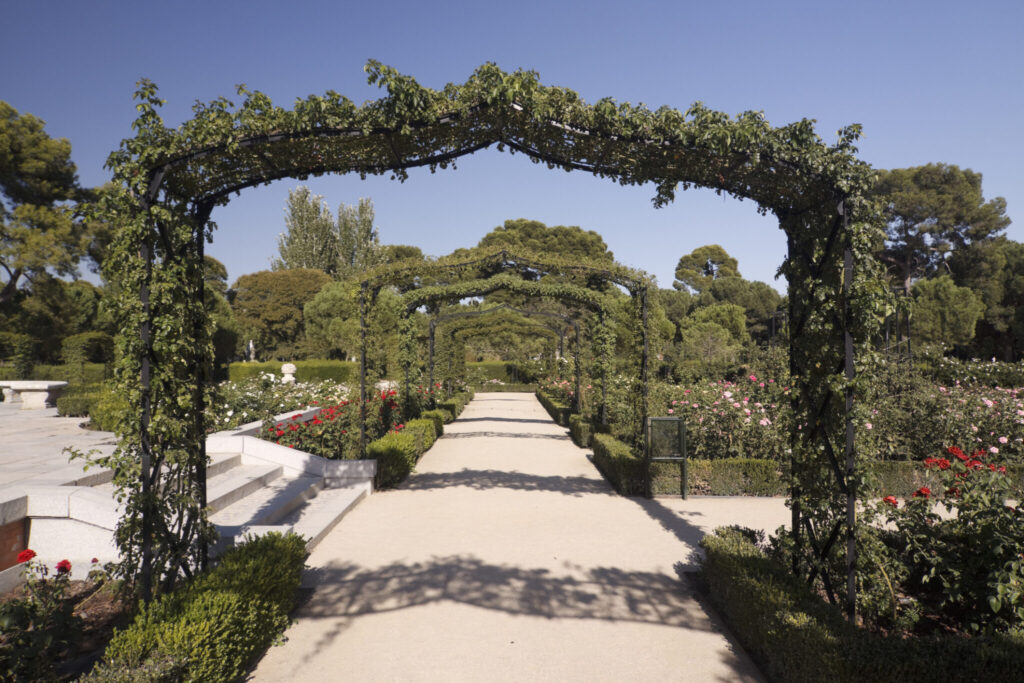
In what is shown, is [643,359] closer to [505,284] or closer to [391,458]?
[391,458]

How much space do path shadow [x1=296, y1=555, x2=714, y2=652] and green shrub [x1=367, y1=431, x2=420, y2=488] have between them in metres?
2.74

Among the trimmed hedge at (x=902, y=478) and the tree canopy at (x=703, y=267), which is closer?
the trimmed hedge at (x=902, y=478)

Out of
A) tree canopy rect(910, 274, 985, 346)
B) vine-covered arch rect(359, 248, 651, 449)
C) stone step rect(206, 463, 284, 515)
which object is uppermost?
tree canopy rect(910, 274, 985, 346)

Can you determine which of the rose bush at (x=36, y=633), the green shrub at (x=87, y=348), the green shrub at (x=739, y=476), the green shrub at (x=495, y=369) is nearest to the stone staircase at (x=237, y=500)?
the rose bush at (x=36, y=633)

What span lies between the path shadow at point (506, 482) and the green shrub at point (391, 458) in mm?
199

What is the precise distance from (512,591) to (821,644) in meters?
2.28

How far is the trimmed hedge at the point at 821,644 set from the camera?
2.61m

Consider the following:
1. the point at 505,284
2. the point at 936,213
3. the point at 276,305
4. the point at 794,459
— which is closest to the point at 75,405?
the point at 505,284

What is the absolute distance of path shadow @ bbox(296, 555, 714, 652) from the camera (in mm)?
4055

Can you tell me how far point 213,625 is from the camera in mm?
2932

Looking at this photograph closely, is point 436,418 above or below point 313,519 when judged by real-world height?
above

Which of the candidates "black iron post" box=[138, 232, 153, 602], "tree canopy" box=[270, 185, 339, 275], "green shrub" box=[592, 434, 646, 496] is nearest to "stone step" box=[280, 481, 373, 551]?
"black iron post" box=[138, 232, 153, 602]

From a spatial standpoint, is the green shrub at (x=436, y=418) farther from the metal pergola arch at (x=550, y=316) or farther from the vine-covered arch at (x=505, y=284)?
the metal pergola arch at (x=550, y=316)

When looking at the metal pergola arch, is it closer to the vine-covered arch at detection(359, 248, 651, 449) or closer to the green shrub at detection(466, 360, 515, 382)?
the vine-covered arch at detection(359, 248, 651, 449)
